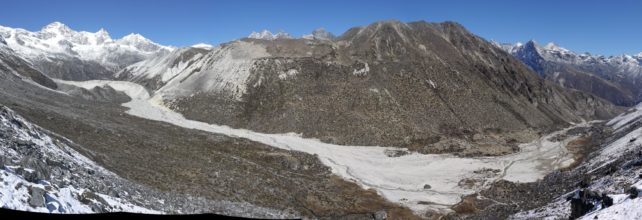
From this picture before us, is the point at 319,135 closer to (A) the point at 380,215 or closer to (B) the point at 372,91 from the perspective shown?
(B) the point at 372,91

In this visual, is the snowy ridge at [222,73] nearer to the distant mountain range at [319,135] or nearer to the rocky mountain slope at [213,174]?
the distant mountain range at [319,135]

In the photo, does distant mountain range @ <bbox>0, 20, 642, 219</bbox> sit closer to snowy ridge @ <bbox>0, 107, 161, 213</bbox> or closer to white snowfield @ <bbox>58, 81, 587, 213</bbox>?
snowy ridge @ <bbox>0, 107, 161, 213</bbox>

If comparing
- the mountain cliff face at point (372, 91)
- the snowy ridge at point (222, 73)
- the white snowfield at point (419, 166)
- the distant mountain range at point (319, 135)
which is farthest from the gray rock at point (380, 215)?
the snowy ridge at point (222, 73)

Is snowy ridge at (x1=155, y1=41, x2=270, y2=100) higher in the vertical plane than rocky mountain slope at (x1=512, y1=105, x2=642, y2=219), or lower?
higher

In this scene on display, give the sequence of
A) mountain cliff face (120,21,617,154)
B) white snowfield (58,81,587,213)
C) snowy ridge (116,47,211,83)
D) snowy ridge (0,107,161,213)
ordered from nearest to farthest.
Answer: snowy ridge (0,107,161,213), white snowfield (58,81,587,213), mountain cliff face (120,21,617,154), snowy ridge (116,47,211,83)

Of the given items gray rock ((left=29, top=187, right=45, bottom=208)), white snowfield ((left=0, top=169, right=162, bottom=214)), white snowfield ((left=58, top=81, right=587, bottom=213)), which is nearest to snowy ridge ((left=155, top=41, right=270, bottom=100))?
white snowfield ((left=58, top=81, right=587, bottom=213))

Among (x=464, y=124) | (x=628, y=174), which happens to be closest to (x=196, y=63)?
(x=464, y=124)

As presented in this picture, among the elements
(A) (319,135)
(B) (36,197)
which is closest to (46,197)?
(B) (36,197)

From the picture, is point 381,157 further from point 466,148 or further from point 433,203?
point 433,203

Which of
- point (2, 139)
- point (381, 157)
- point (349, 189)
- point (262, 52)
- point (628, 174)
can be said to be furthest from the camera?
point (262, 52)
